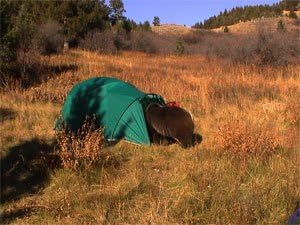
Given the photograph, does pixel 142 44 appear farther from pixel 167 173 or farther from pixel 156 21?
pixel 156 21

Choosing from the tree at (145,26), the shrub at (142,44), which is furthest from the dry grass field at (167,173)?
the tree at (145,26)

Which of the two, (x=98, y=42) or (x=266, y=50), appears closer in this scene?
(x=266, y=50)

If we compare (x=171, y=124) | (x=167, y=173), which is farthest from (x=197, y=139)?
(x=167, y=173)

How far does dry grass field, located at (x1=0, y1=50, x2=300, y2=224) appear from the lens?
4.89 metres

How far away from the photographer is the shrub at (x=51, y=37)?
20781mm

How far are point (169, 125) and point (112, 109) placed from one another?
110cm

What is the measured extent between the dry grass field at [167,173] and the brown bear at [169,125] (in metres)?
0.23

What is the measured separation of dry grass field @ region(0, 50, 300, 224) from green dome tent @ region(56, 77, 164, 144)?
0.34 metres

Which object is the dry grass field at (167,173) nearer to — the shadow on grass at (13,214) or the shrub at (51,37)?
the shadow on grass at (13,214)

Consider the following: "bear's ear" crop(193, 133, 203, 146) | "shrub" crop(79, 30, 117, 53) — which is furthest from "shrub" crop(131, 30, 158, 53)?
"bear's ear" crop(193, 133, 203, 146)

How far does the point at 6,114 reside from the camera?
929 centimetres

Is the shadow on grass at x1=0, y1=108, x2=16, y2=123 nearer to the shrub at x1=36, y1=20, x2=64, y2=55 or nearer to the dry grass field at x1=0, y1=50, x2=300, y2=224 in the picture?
the dry grass field at x1=0, y1=50, x2=300, y2=224

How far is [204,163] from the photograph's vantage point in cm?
647

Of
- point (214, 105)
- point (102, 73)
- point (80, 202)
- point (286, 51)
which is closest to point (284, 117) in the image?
point (214, 105)
